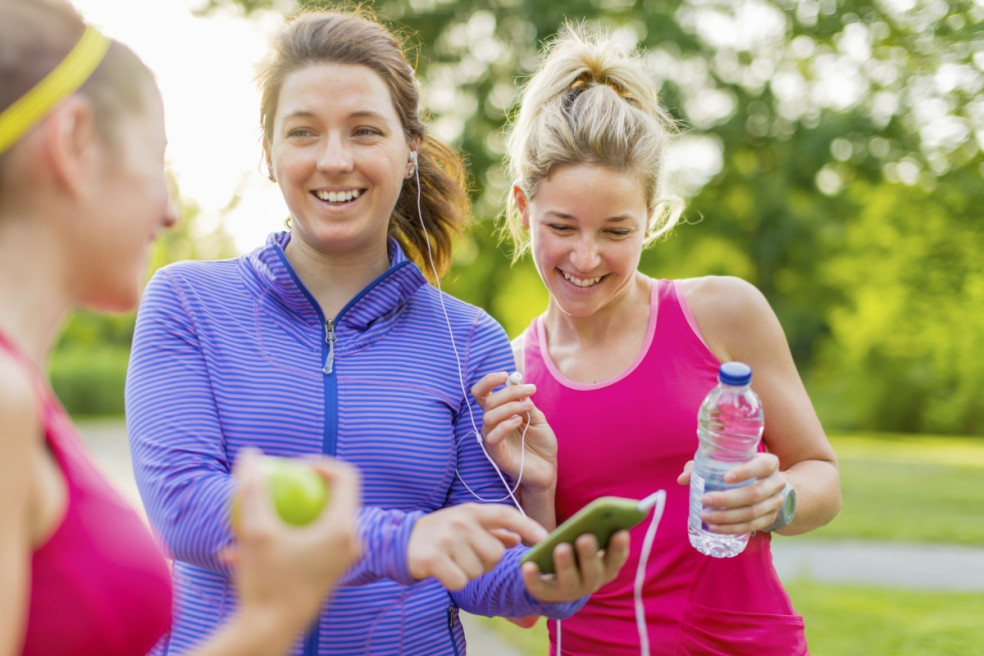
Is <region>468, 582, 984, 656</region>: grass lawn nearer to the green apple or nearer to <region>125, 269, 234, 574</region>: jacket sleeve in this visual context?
<region>125, 269, 234, 574</region>: jacket sleeve

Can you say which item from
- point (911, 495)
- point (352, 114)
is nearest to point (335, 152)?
point (352, 114)

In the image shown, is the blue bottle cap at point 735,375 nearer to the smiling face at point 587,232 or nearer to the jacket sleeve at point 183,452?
the smiling face at point 587,232

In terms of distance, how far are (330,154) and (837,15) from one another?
2054 centimetres

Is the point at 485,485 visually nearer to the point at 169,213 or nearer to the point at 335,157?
the point at 335,157

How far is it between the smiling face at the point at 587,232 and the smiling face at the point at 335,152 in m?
0.61

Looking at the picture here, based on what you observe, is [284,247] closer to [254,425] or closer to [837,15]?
[254,425]

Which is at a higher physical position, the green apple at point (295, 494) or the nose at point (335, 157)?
the nose at point (335, 157)

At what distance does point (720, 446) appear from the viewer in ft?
8.34

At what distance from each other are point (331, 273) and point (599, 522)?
1.14 meters

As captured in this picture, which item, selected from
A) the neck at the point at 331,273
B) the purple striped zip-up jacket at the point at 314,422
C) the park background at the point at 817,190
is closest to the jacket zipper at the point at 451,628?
the purple striped zip-up jacket at the point at 314,422

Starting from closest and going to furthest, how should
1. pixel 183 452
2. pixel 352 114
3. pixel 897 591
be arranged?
pixel 183 452 → pixel 352 114 → pixel 897 591

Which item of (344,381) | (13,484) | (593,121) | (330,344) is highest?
(593,121)

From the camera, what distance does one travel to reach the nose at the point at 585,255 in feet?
9.26

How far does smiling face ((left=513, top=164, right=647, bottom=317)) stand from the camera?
9.32 feet
